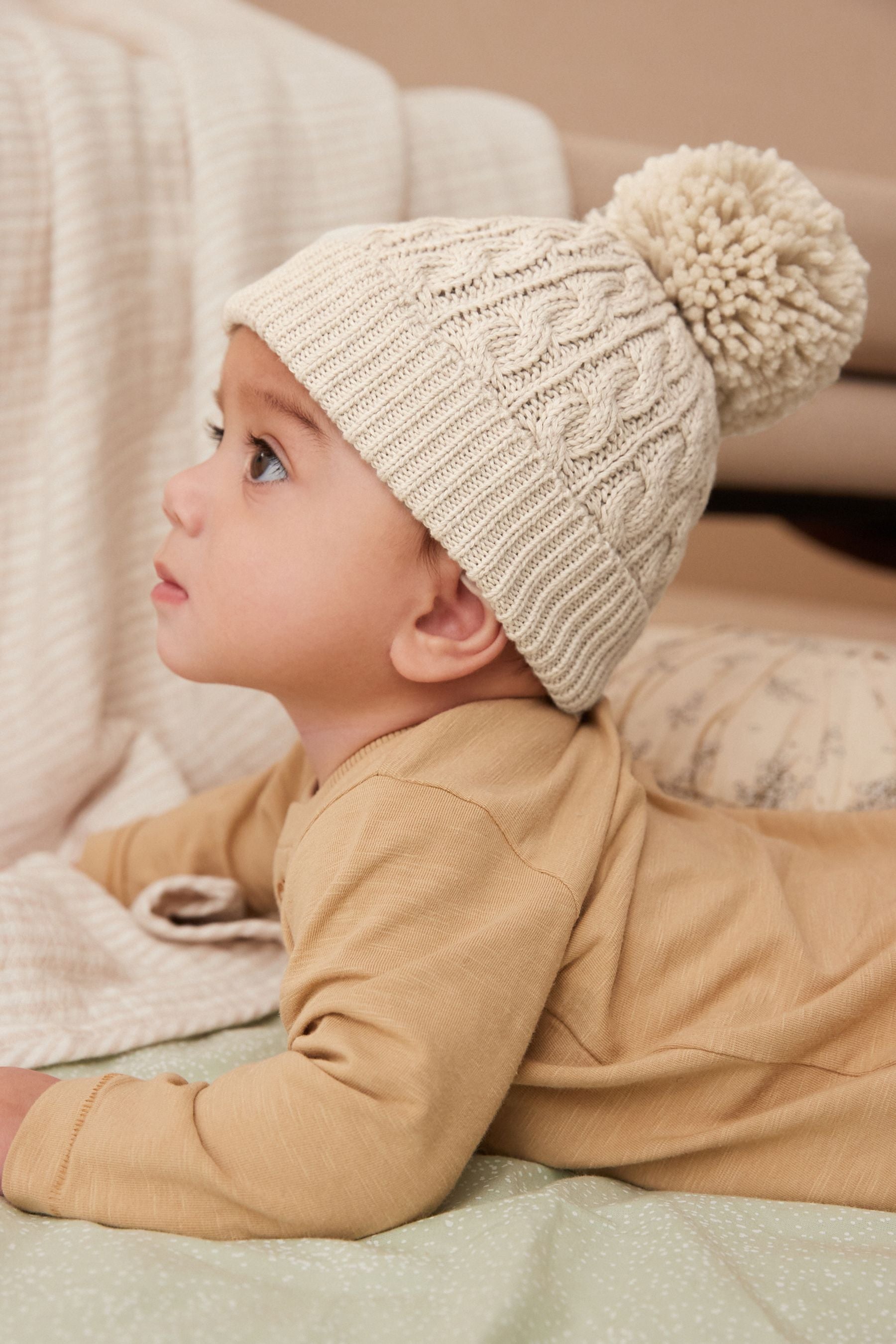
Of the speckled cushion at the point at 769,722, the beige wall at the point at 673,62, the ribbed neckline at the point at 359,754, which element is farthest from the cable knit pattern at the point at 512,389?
the beige wall at the point at 673,62

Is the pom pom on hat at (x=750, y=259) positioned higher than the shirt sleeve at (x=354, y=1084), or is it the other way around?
the pom pom on hat at (x=750, y=259)

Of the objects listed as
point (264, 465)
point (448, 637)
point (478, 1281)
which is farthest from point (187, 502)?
point (478, 1281)

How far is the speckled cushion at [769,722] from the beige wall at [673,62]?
4.57 feet

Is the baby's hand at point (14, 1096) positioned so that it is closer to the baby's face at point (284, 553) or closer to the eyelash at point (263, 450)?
the baby's face at point (284, 553)

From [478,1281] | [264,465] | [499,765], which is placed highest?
[264,465]

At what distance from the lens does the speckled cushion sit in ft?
3.38

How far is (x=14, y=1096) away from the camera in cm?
68

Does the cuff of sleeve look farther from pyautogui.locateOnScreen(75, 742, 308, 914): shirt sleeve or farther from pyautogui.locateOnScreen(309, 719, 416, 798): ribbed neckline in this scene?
→ pyautogui.locateOnScreen(75, 742, 308, 914): shirt sleeve

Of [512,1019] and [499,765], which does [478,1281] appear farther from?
[499,765]

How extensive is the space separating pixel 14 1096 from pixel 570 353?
590mm

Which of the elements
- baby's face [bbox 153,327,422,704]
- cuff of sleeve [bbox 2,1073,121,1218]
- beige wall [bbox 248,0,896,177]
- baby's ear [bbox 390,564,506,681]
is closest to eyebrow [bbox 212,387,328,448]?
baby's face [bbox 153,327,422,704]

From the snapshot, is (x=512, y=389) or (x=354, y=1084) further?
(x=512, y=389)

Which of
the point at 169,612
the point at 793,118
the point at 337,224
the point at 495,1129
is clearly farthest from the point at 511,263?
the point at 793,118

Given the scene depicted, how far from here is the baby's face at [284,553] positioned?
0.80m
